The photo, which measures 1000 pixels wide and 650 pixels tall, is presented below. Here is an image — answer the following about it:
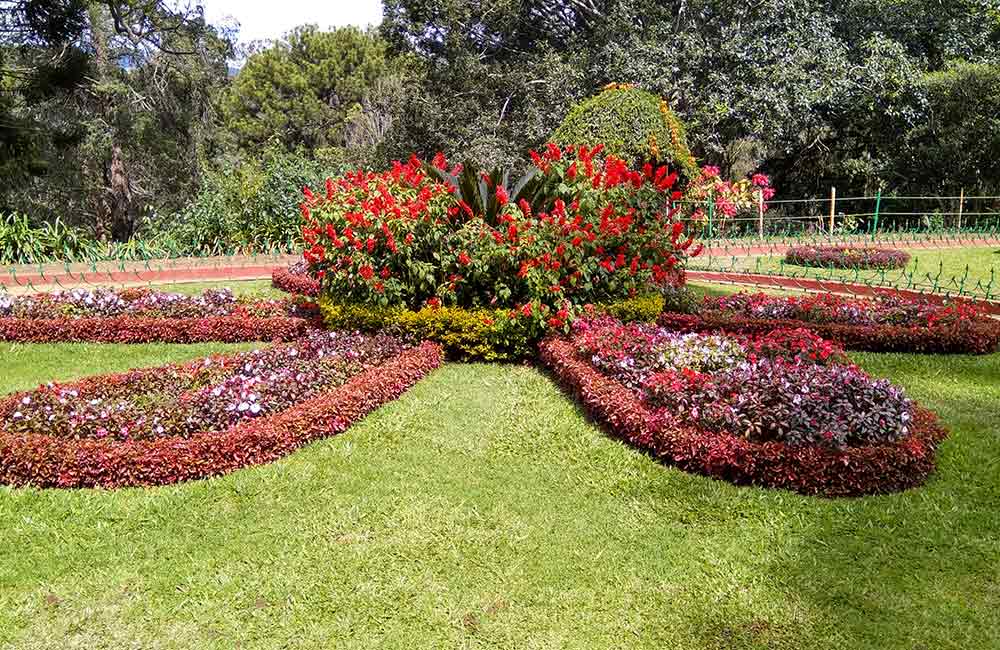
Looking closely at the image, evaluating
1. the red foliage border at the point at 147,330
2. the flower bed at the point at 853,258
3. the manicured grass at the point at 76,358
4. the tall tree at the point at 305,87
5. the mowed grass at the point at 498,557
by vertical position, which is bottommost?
the mowed grass at the point at 498,557

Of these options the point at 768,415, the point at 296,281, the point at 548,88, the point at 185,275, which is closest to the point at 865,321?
the point at 768,415

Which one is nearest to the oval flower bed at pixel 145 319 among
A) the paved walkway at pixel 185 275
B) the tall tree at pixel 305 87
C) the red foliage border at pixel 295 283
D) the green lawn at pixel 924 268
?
the red foliage border at pixel 295 283

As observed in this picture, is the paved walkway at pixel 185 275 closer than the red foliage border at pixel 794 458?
No

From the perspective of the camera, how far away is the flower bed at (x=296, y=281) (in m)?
8.45

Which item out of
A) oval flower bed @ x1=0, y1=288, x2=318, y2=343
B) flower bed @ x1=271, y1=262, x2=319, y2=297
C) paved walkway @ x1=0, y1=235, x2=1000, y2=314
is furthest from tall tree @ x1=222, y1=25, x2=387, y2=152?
oval flower bed @ x1=0, y1=288, x2=318, y2=343

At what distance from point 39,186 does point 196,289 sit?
13669mm

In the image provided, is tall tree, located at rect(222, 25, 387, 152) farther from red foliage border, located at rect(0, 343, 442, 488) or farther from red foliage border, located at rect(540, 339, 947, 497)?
red foliage border, located at rect(540, 339, 947, 497)

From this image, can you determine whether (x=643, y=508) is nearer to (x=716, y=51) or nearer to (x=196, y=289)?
(x=196, y=289)

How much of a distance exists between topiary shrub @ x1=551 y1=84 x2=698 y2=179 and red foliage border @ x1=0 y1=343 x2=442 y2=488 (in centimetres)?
904

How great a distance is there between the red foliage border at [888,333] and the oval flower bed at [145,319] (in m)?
3.45

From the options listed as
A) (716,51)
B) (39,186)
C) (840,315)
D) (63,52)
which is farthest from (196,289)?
(39,186)

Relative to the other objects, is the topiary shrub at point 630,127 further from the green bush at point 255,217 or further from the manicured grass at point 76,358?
the manicured grass at point 76,358

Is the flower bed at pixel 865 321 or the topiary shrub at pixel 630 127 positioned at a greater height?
the topiary shrub at pixel 630 127

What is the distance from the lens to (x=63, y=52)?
567 inches
